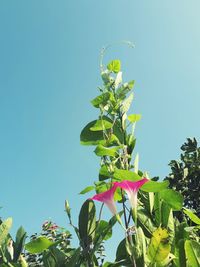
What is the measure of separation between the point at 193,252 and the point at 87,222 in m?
0.39

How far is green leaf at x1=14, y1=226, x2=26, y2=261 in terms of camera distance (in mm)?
1580

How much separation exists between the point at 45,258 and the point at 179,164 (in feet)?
21.0

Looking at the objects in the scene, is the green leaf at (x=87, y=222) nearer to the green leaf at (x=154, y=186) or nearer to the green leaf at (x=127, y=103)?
the green leaf at (x=154, y=186)

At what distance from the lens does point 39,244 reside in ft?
4.78

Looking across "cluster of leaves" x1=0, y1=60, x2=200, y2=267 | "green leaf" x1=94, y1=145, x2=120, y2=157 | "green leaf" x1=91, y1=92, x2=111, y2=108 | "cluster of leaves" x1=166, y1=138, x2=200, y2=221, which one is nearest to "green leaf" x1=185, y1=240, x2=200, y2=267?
"cluster of leaves" x1=0, y1=60, x2=200, y2=267

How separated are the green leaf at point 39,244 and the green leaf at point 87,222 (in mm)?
118

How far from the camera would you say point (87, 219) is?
1.46 m

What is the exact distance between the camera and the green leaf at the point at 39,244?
1.44 meters

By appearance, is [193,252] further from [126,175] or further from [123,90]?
[123,90]

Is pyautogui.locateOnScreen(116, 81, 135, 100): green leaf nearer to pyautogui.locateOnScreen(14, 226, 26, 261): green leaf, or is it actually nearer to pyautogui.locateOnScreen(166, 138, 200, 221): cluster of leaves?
pyautogui.locateOnScreen(14, 226, 26, 261): green leaf

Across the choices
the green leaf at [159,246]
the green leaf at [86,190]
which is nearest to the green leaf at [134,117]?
the green leaf at [86,190]

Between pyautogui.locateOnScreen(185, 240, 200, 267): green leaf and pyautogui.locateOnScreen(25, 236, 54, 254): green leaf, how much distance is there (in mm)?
477

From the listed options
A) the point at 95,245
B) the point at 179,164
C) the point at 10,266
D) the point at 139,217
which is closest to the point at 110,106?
the point at 139,217

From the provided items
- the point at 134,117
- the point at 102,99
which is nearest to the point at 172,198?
the point at 134,117
